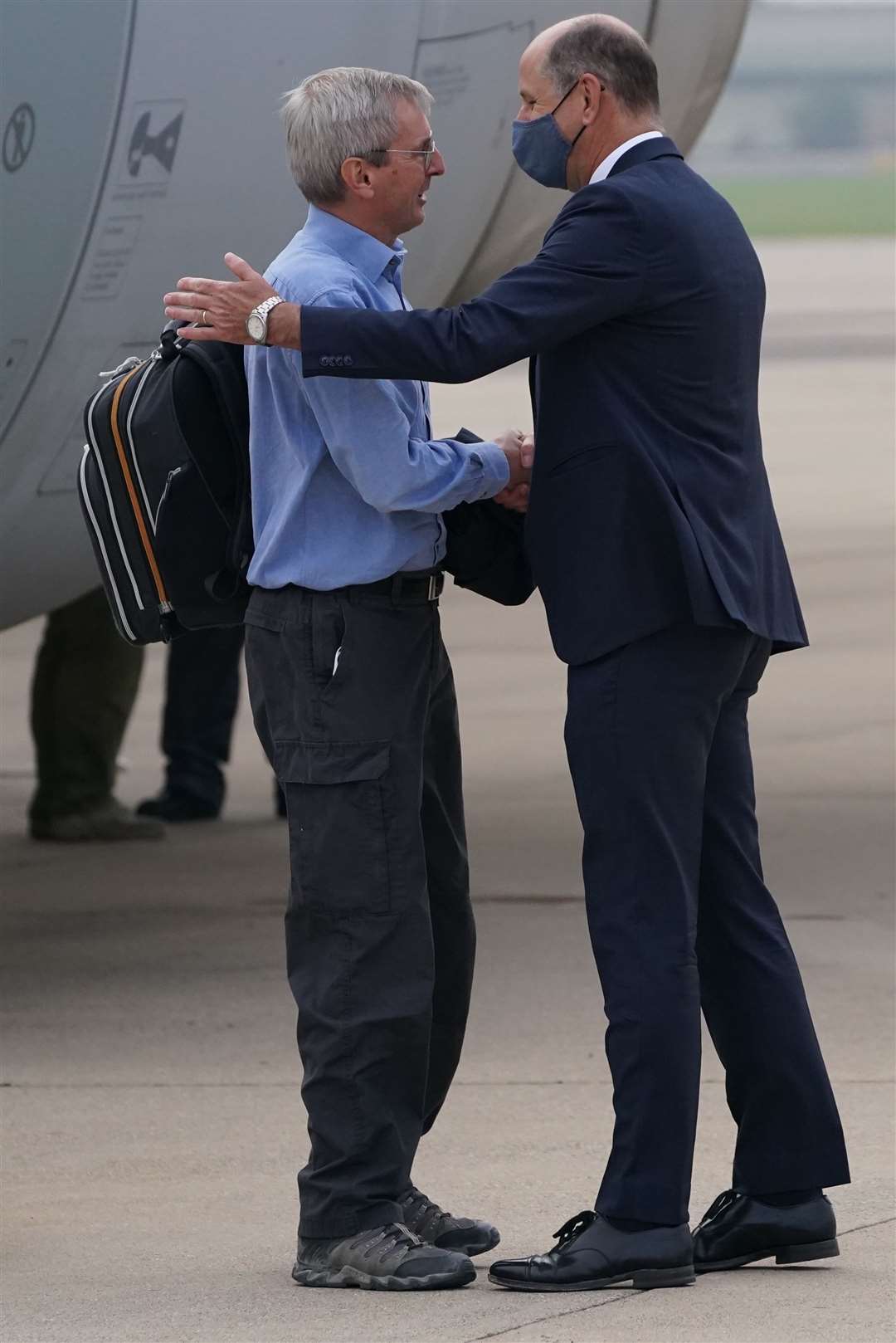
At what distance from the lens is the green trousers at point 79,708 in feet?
29.1

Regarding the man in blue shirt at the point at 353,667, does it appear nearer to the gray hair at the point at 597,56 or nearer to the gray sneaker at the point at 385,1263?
the gray sneaker at the point at 385,1263

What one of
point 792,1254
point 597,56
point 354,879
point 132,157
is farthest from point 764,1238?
point 132,157

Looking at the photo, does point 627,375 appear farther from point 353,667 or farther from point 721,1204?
point 721,1204

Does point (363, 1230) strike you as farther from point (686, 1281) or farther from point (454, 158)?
point (454, 158)

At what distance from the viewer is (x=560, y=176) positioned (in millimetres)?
4145

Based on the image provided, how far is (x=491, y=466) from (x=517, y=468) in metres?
0.10

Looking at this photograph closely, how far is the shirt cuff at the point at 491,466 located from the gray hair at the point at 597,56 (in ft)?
1.89

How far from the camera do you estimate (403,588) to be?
163 inches

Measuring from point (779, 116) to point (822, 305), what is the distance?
357 ft

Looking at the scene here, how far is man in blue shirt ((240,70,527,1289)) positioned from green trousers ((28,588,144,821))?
15.8ft

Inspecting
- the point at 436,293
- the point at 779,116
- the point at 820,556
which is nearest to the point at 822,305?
the point at 820,556

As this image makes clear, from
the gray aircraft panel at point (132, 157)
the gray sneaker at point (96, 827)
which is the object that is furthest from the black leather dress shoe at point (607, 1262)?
the gray sneaker at point (96, 827)

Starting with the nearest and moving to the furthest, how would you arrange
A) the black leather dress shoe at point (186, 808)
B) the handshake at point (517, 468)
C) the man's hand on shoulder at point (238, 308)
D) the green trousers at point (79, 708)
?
the man's hand on shoulder at point (238, 308) < the handshake at point (517, 468) < the green trousers at point (79, 708) < the black leather dress shoe at point (186, 808)

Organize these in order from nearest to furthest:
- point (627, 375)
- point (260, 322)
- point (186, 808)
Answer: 1. point (260, 322)
2. point (627, 375)
3. point (186, 808)
